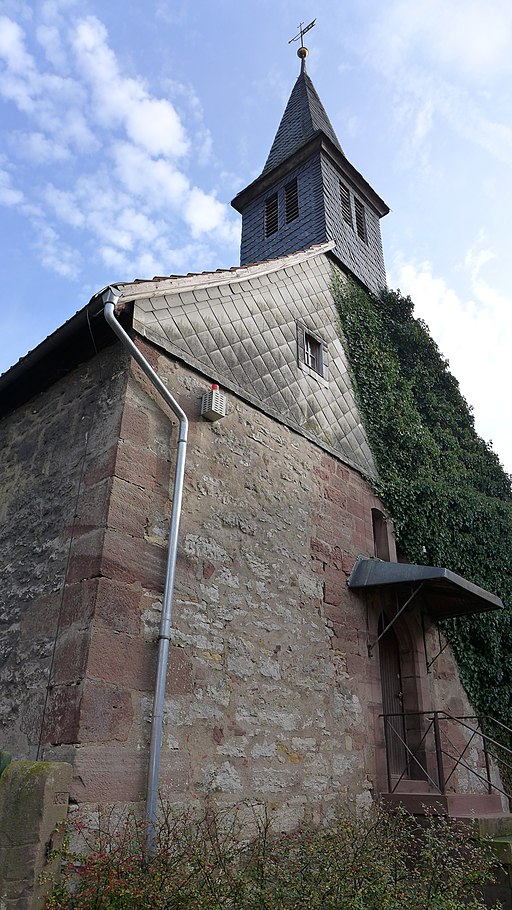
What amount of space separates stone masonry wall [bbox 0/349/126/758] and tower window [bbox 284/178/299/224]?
7.54m

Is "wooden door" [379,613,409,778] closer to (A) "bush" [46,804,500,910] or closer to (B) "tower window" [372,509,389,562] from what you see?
(B) "tower window" [372,509,389,562]

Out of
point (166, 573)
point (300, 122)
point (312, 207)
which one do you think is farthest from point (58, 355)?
point (300, 122)

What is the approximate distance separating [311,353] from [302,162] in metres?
6.07

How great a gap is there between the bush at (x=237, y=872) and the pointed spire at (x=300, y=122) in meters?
12.0

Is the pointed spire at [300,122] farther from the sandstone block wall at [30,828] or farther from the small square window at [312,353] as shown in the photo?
the sandstone block wall at [30,828]

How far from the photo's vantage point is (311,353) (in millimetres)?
8883

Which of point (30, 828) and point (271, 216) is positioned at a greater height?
point (271, 216)

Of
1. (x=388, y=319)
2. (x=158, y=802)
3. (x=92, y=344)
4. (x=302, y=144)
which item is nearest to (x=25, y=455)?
(x=92, y=344)

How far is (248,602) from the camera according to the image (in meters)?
6.12

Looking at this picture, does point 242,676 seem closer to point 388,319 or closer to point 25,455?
point 25,455

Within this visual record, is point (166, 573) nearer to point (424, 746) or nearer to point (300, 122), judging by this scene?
point (424, 746)

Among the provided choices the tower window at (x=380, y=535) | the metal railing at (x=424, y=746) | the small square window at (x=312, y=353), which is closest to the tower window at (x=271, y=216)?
the small square window at (x=312, y=353)

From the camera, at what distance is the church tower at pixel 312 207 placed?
11864 mm

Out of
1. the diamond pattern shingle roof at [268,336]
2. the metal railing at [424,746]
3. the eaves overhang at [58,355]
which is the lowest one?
the metal railing at [424,746]
